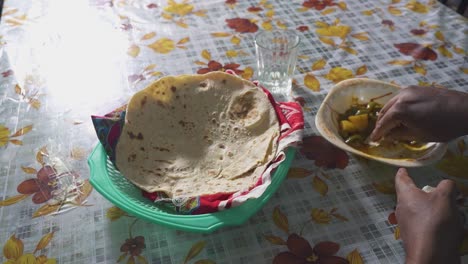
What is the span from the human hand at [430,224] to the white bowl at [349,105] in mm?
84

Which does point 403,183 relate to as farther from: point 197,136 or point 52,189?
point 52,189

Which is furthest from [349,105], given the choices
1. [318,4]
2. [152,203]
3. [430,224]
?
[318,4]

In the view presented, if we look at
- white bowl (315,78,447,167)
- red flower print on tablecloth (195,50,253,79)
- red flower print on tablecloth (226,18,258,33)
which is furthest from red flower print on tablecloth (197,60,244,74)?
white bowl (315,78,447,167)

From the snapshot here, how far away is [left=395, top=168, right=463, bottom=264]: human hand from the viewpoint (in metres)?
0.59

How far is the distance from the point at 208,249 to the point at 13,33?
40.8 inches

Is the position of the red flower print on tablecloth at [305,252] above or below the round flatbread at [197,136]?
below

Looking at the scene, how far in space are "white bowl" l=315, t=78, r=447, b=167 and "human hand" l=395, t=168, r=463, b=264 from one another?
0.08 m

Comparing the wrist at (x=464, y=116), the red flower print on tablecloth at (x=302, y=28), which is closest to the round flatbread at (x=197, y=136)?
the wrist at (x=464, y=116)

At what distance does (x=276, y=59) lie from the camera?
3.37ft

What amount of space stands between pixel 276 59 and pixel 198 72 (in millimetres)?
238

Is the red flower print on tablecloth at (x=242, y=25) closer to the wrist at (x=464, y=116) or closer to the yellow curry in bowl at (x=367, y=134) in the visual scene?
the yellow curry in bowl at (x=367, y=134)

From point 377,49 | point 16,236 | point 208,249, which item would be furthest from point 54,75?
point 377,49

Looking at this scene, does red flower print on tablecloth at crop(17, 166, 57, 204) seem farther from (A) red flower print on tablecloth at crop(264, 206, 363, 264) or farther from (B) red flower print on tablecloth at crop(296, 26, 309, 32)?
(B) red flower print on tablecloth at crop(296, 26, 309, 32)

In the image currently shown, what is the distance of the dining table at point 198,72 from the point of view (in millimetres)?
695
